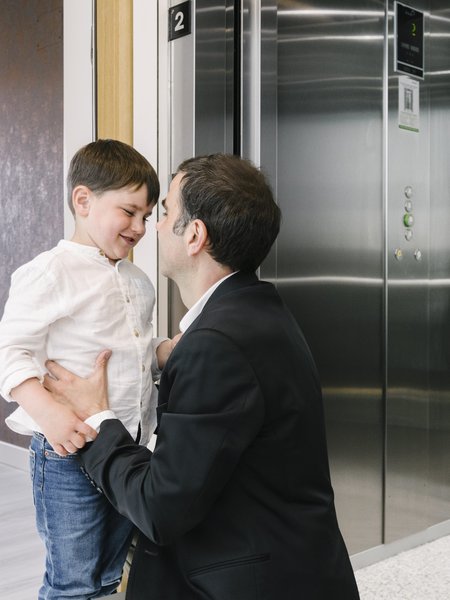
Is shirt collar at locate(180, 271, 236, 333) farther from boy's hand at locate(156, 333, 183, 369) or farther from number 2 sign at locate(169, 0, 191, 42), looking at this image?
number 2 sign at locate(169, 0, 191, 42)

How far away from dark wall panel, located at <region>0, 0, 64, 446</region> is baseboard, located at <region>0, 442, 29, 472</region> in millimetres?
41

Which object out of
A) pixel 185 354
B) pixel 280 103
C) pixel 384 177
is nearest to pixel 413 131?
pixel 384 177

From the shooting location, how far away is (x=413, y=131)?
9.16 ft

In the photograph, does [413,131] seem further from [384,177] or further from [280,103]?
[280,103]

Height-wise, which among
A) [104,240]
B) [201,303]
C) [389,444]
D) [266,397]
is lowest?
[389,444]

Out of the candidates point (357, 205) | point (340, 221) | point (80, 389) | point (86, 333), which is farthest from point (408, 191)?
point (80, 389)

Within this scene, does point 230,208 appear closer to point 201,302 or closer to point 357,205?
point 201,302

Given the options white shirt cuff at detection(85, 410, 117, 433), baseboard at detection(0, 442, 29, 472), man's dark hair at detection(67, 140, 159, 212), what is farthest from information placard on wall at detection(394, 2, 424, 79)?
baseboard at detection(0, 442, 29, 472)

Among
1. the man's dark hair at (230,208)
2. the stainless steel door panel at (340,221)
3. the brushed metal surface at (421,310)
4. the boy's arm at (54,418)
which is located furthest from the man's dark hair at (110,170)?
the brushed metal surface at (421,310)

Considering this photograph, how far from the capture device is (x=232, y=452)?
1.00 meters

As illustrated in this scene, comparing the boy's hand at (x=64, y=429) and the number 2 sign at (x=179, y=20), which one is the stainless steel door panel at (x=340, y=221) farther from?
the boy's hand at (x=64, y=429)

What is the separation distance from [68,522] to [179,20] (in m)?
1.43

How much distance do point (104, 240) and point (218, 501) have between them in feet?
2.17

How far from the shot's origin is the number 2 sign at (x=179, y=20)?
2.02 m
